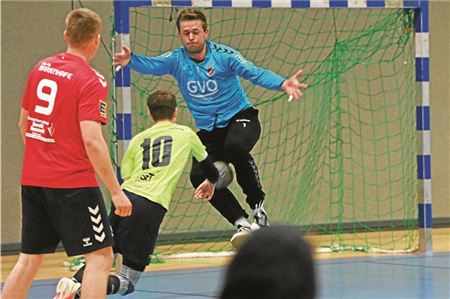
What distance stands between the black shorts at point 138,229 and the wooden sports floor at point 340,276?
27.4 inches

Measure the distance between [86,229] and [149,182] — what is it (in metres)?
1.23

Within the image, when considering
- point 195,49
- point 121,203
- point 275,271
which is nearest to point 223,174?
point 195,49

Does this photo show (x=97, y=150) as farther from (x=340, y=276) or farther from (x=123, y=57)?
(x=340, y=276)

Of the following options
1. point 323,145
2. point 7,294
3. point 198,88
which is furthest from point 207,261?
point 7,294

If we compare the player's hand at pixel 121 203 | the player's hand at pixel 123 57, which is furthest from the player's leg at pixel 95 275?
the player's hand at pixel 123 57

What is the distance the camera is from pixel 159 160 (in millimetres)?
5676

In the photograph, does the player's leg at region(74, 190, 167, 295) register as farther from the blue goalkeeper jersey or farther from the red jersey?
the blue goalkeeper jersey

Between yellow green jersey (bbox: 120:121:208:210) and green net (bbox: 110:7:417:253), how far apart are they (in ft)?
13.7

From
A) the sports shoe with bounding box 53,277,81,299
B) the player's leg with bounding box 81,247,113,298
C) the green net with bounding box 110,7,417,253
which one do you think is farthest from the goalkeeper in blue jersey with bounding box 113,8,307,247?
the green net with bounding box 110,7,417,253

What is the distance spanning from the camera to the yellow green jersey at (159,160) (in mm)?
5605

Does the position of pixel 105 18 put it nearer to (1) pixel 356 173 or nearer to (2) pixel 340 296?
(1) pixel 356 173

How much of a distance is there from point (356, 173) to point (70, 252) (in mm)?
7761

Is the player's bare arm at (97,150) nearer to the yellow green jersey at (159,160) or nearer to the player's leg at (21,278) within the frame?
the player's leg at (21,278)

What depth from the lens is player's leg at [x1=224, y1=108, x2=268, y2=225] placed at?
6750mm
